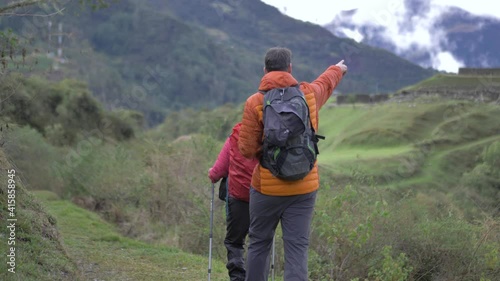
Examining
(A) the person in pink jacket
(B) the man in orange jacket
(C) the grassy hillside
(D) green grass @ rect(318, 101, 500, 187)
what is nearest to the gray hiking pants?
(B) the man in orange jacket

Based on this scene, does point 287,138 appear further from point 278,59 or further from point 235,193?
point 235,193

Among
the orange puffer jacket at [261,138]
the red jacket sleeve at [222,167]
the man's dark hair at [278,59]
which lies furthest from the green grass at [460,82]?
the orange puffer jacket at [261,138]

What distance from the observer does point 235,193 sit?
6969mm

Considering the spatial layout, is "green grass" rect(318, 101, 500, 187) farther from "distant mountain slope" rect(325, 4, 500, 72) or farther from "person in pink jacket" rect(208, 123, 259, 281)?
"distant mountain slope" rect(325, 4, 500, 72)

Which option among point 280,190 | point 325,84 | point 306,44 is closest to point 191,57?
point 306,44

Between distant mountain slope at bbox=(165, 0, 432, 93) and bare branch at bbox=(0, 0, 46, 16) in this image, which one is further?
distant mountain slope at bbox=(165, 0, 432, 93)

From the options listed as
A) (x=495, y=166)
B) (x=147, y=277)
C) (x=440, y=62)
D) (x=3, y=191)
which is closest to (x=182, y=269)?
(x=147, y=277)

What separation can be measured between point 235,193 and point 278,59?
5.36ft

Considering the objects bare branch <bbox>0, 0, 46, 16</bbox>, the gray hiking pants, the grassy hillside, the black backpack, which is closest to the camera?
the black backpack

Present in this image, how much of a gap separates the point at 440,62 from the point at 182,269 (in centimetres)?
17142

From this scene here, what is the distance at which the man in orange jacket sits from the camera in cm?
597

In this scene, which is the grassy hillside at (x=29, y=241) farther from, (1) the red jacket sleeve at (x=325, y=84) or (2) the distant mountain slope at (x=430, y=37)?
(2) the distant mountain slope at (x=430, y=37)

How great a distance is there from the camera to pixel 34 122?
43.6 metres

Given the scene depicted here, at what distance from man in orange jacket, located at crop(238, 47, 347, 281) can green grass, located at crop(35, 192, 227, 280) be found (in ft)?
10.7
